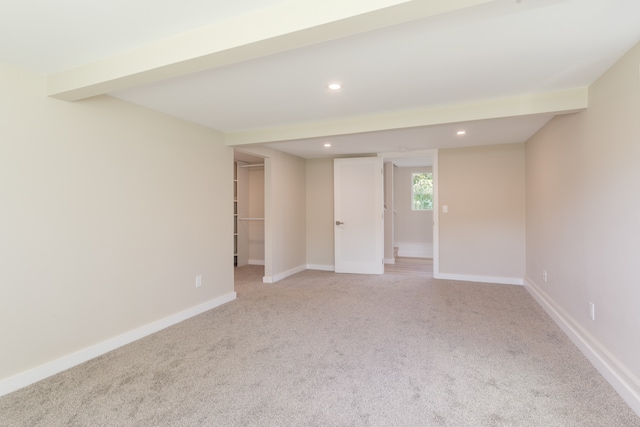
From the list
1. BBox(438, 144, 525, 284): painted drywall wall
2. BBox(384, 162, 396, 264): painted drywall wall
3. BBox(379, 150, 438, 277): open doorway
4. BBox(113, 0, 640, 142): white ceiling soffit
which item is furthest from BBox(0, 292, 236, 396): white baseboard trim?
BBox(379, 150, 438, 277): open doorway

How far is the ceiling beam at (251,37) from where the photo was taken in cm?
134

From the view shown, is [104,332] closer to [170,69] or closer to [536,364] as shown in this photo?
[170,69]

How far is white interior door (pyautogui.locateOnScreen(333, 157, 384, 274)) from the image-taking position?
5.50 m

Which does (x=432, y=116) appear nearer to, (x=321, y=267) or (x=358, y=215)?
(x=358, y=215)

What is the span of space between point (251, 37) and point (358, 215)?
14.0 feet

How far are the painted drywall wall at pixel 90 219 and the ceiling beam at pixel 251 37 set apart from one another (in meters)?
0.42

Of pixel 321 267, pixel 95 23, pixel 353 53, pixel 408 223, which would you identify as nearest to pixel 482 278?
pixel 321 267

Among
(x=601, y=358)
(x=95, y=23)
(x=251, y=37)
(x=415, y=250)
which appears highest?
(x=95, y=23)

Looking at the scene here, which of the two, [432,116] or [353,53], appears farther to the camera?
[432,116]

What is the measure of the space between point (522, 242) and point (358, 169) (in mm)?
2701

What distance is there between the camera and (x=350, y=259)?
18.7 ft

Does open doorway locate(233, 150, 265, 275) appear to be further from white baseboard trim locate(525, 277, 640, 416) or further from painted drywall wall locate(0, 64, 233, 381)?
white baseboard trim locate(525, 277, 640, 416)

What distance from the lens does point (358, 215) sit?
5.62 metres

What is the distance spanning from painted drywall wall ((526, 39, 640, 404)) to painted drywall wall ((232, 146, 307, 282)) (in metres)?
3.51
